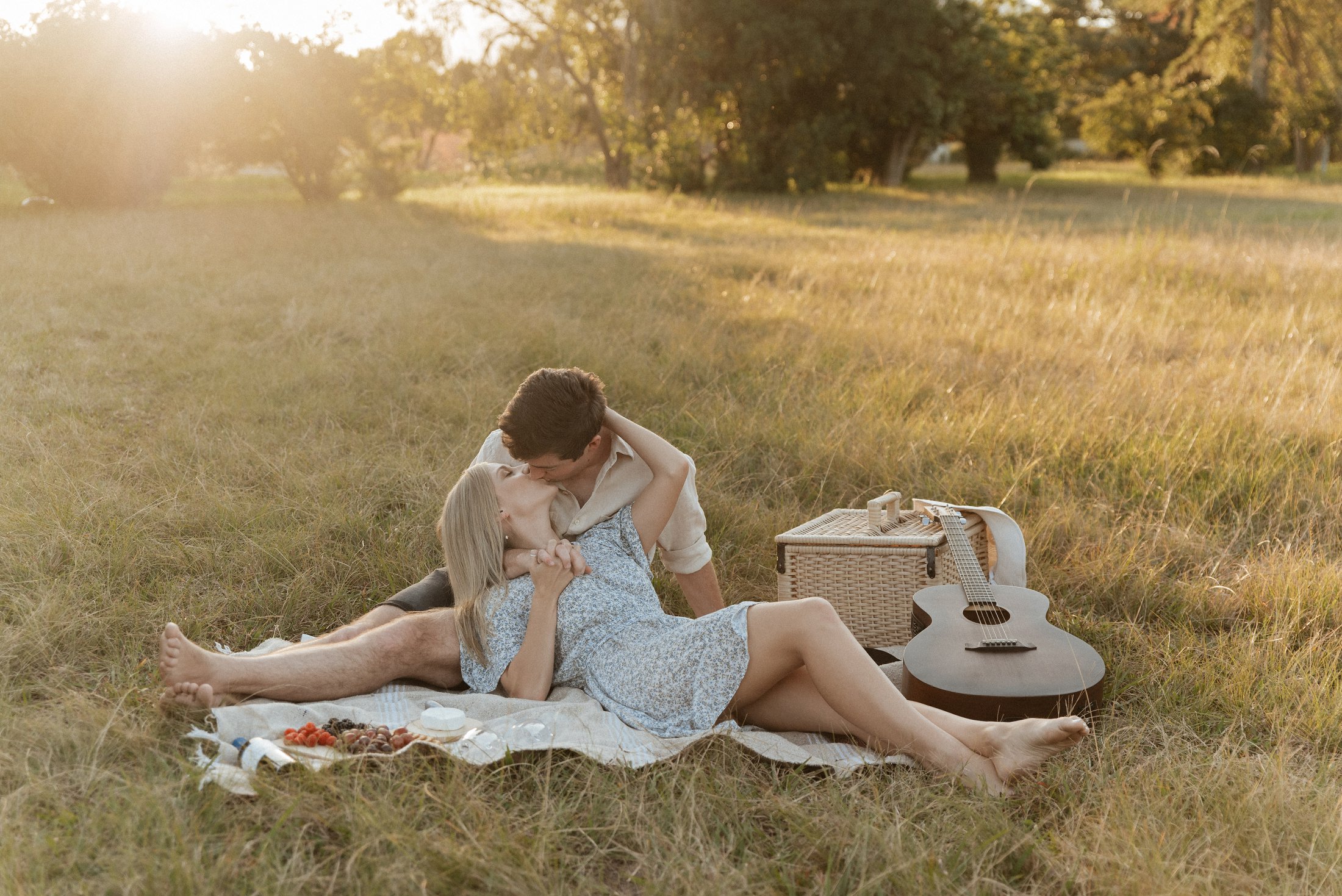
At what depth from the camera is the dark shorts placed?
3.56 metres

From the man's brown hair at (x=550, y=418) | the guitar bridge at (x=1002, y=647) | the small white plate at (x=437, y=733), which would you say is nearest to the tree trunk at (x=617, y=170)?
the man's brown hair at (x=550, y=418)

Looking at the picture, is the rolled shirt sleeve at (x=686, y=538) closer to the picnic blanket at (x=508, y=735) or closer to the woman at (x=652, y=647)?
the woman at (x=652, y=647)

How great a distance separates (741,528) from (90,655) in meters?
2.44

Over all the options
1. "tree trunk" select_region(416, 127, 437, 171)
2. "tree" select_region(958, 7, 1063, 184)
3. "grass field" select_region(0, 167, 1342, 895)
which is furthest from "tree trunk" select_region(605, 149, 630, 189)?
"tree trunk" select_region(416, 127, 437, 171)

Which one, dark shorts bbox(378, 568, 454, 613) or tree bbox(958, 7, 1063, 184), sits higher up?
tree bbox(958, 7, 1063, 184)

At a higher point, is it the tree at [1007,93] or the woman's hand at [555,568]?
the tree at [1007,93]

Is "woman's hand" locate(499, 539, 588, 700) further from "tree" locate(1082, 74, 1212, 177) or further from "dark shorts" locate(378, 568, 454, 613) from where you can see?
"tree" locate(1082, 74, 1212, 177)

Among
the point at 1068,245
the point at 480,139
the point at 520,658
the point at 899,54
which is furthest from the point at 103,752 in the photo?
the point at 480,139

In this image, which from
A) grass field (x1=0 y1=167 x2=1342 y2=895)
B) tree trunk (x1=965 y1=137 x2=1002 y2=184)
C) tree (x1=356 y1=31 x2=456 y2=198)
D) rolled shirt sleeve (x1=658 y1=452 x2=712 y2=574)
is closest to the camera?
grass field (x1=0 y1=167 x2=1342 y2=895)

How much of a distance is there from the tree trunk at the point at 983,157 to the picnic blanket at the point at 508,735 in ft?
85.5

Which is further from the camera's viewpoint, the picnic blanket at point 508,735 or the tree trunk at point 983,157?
the tree trunk at point 983,157

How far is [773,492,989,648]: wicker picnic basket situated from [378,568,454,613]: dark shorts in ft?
3.81

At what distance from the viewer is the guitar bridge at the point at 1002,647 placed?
3141 mm

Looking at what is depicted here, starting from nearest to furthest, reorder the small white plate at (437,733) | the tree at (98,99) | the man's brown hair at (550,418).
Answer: the small white plate at (437,733) → the man's brown hair at (550,418) → the tree at (98,99)
